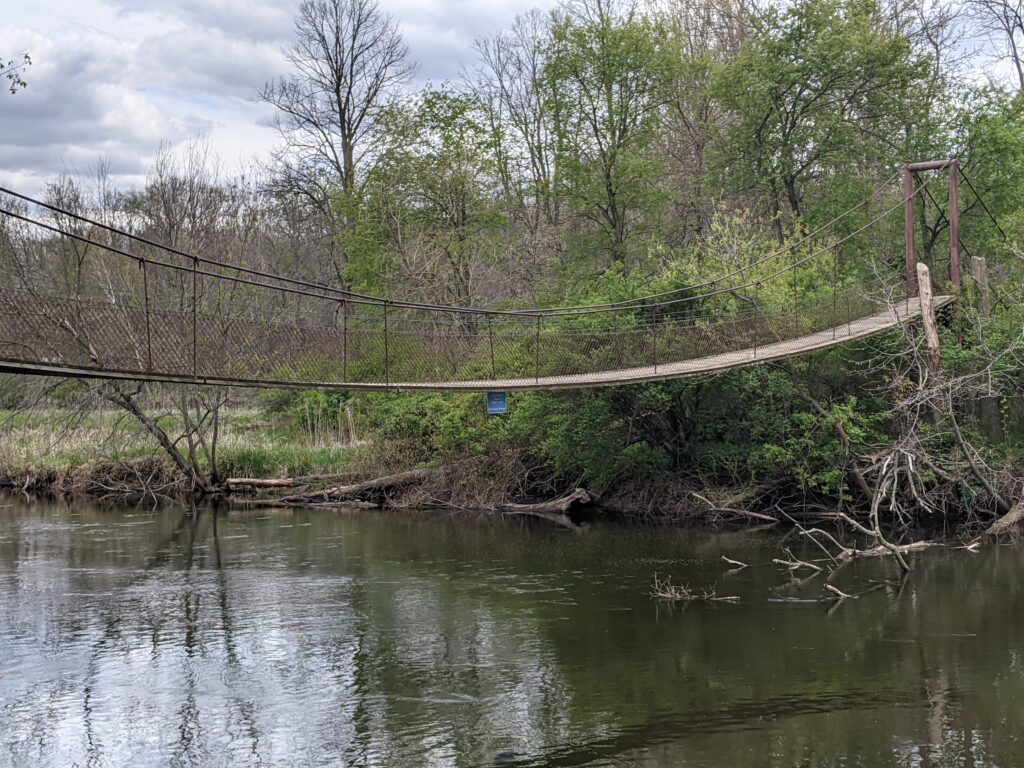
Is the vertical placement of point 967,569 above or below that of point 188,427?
below

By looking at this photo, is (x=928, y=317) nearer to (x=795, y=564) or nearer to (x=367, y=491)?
(x=795, y=564)

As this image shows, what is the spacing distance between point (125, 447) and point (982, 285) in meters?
12.2

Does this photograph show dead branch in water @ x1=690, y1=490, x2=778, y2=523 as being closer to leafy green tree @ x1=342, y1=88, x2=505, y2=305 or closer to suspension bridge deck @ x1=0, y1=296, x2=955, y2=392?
suspension bridge deck @ x1=0, y1=296, x2=955, y2=392

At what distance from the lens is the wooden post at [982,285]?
12.5 metres

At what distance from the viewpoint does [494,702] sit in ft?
22.0

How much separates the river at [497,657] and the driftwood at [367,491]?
3.43m

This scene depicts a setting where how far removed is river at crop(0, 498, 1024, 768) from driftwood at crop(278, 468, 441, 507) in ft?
11.3

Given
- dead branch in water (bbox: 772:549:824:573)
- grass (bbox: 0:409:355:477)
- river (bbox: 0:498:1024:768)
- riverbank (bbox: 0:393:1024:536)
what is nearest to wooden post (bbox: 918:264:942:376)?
riverbank (bbox: 0:393:1024:536)

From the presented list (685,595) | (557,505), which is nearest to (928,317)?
(685,595)

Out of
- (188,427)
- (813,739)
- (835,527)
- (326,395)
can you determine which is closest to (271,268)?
(326,395)

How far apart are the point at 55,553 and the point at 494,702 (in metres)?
7.06

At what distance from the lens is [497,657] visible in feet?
25.4

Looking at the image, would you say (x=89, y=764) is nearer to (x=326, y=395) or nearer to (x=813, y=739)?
(x=813, y=739)

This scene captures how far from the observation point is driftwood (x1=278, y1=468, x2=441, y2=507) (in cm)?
1596
